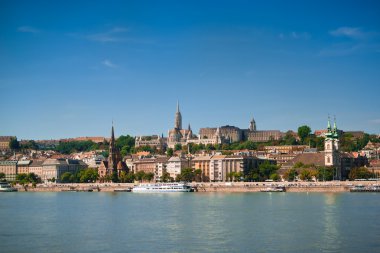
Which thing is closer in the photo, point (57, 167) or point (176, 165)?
point (176, 165)

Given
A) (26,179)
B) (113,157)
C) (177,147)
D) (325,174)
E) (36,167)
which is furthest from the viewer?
(177,147)

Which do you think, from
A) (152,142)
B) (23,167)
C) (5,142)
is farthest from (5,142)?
(23,167)

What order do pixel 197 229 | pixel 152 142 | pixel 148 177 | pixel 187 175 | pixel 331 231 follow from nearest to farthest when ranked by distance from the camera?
pixel 331 231, pixel 197 229, pixel 187 175, pixel 148 177, pixel 152 142

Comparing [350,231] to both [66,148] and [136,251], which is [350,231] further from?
[66,148]

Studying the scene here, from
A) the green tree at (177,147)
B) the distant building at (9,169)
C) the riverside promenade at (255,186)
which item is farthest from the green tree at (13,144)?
the riverside promenade at (255,186)

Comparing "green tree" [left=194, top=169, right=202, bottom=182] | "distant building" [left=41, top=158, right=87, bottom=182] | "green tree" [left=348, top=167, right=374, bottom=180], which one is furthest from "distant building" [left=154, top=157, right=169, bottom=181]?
"green tree" [left=348, top=167, right=374, bottom=180]

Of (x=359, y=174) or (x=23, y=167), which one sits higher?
(x=23, y=167)

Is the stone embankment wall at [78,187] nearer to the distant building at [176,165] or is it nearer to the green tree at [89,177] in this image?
the green tree at [89,177]

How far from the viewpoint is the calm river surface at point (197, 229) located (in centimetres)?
2869

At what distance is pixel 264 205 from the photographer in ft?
166

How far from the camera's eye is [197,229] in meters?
34.3

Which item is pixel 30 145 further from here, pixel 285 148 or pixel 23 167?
pixel 285 148

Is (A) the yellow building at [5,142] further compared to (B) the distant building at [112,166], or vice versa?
(A) the yellow building at [5,142]

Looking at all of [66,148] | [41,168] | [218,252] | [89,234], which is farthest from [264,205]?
[66,148]
